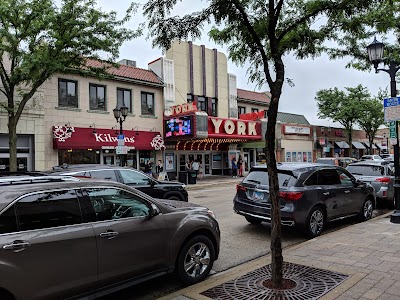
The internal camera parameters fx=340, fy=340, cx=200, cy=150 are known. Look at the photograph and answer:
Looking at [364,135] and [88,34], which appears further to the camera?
[364,135]

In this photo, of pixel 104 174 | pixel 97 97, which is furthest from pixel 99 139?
pixel 104 174

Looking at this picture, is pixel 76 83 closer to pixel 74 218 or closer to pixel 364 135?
pixel 74 218

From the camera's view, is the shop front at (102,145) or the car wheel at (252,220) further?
the shop front at (102,145)

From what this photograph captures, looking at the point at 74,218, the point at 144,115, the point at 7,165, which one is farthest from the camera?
the point at 144,115

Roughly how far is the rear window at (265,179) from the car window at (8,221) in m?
5.61

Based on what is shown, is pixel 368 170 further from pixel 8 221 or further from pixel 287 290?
pixel 8 221

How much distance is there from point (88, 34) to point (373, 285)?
47.9ft

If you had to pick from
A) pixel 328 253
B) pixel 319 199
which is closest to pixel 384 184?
pixel 319 199

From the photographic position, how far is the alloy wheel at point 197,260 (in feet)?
16.3

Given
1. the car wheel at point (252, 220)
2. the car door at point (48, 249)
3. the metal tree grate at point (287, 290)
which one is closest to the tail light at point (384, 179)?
the car wheel at point (252, 220)

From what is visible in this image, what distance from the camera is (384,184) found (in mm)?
11070

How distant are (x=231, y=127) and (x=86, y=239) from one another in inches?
874

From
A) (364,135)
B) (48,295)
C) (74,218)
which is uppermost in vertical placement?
(364,135)

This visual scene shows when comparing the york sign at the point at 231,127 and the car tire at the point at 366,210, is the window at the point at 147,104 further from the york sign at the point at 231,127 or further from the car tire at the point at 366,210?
the car tire at the point at 366,210
